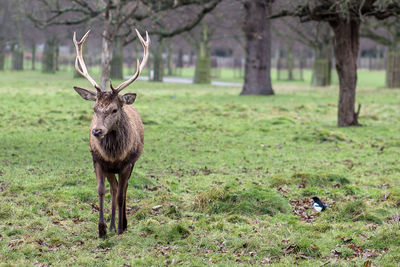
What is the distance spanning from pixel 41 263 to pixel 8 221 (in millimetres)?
1448

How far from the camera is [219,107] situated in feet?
67.5

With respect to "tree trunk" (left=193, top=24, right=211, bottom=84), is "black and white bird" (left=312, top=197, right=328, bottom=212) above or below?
below

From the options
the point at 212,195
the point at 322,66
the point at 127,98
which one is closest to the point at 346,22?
the point at 212,195

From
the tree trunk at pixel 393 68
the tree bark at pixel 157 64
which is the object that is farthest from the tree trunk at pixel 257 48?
the tree bark at pixel 157 64

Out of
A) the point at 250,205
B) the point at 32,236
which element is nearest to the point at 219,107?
the point at 250,205

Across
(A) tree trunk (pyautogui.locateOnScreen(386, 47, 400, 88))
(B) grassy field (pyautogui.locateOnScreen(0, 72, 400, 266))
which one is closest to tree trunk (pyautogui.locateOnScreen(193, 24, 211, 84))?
(A) tree trunk (pyautogui.locateOnScreen(386, 47, 400, 88))

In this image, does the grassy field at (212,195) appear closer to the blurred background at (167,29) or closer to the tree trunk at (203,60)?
the blurred background at (167,29)

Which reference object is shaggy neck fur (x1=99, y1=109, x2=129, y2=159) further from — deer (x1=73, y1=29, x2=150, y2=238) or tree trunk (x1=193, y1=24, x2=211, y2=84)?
tree trunk (x1=193, y1=24, x2=211, y2=84)

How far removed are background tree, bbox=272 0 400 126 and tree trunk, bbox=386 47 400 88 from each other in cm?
1616

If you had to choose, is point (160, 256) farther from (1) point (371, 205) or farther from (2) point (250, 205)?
(1) point (371, 205)

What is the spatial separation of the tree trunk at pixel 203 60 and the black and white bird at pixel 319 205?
31.3 m

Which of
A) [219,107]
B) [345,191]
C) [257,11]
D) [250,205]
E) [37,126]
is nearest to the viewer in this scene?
[250,205]

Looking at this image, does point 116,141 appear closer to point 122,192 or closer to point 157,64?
point 122,192

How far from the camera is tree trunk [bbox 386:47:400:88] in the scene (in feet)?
101
